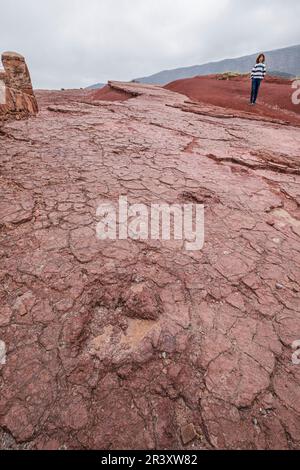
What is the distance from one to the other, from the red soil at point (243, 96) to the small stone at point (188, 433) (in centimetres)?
732

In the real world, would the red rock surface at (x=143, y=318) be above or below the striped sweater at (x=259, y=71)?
below

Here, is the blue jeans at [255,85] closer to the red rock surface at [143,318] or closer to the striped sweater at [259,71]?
the striped sweater at [259,71]

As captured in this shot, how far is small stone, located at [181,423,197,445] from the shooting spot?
2.97 ft

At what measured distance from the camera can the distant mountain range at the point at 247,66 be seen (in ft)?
366

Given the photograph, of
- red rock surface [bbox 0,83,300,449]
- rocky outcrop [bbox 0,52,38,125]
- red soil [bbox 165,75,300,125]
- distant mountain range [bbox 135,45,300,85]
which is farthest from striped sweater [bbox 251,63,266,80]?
distant mountain range [bbox 135,45,300,85]

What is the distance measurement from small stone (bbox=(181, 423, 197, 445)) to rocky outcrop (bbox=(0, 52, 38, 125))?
394 centimetres

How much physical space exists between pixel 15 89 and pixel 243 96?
8117mm

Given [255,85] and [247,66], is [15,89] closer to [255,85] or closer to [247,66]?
[255,85]

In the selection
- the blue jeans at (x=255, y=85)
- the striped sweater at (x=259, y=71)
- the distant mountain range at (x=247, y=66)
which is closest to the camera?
the striped sweater at (x=259, y=71)

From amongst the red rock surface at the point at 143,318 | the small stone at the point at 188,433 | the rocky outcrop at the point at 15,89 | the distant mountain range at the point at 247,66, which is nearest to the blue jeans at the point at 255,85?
the rocky outcrop at the point at 15,89

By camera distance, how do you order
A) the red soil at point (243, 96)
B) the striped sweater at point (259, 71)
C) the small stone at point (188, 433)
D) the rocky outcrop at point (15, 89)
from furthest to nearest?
1. the red soil at point (243, 96)
2. the striped sweater at point (259, 71)
3. the rocky outcrop at point (15, 89)
4. the small stone at point (188, 433)

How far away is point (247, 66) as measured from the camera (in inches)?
5000

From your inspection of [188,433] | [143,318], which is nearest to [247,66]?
[143,318]

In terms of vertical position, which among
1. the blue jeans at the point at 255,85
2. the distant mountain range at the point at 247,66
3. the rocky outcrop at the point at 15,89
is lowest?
the rocky outcrop at the point at 15,89
